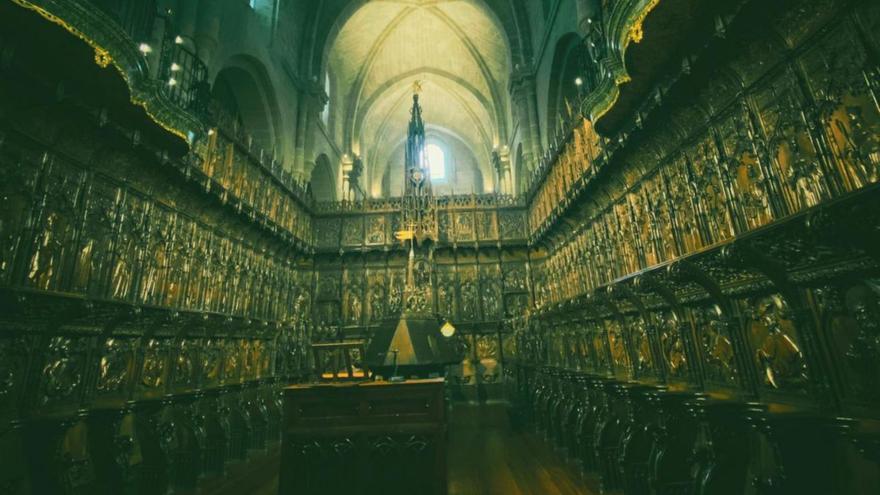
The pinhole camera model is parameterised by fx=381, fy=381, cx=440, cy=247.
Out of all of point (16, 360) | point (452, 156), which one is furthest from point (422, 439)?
point (452, 156)

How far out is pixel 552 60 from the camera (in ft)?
44.8

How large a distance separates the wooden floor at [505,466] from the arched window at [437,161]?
26.3 meters

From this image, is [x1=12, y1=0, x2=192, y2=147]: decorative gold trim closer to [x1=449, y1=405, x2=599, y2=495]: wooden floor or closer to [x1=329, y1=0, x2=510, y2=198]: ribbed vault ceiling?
[x1=449, y1=405, x2=599, y2=495]: wooden floor

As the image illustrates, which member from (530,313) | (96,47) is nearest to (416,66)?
(530,313)

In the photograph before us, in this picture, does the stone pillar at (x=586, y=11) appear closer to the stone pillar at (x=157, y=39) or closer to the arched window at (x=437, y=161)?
the stone pillar at (x=157, y=39)

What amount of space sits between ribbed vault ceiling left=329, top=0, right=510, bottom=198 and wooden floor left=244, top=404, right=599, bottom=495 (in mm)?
17690

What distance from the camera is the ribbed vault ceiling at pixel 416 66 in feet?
68.1

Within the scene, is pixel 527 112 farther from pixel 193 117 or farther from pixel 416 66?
pixel 193 117

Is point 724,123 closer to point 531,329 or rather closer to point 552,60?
point 531,329

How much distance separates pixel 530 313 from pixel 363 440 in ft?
21.4

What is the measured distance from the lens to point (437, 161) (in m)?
32.7

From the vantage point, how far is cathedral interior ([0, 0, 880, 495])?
3240mm

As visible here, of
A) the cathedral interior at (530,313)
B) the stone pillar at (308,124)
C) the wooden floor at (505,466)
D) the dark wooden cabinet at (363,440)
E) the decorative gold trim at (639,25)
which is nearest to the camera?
the cathedral interior at (530,313)

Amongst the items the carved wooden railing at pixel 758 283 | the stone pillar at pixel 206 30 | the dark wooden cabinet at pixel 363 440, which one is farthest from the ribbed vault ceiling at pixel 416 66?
the dark wooden cabinet at pixel 363 440
